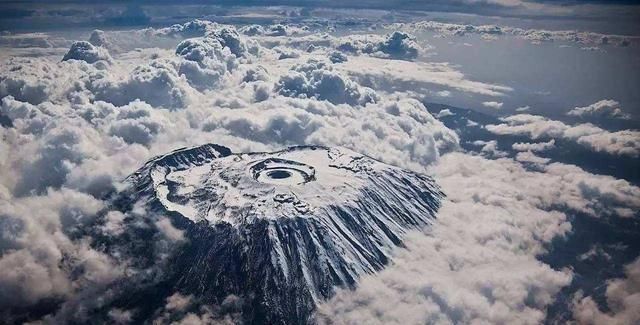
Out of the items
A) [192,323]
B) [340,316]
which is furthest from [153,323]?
[340,316]

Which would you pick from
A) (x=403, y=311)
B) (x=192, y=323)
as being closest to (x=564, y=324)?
(x=403, y=311)

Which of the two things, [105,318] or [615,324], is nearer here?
[615,324]

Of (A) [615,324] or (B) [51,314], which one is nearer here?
(A) [615,324]

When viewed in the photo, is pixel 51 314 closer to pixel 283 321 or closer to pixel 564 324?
pixel 283 321

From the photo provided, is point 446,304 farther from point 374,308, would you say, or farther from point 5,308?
point 5,308

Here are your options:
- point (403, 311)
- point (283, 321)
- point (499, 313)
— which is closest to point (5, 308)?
point (283, 321)

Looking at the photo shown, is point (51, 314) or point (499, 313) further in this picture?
point (51, 314)

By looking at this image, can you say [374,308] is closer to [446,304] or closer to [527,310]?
[446,304]
